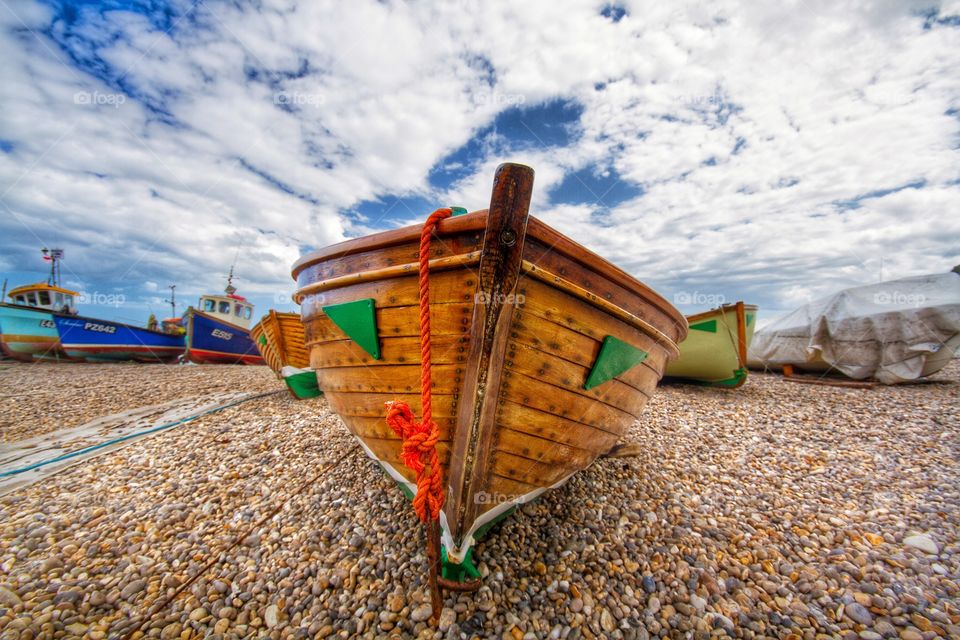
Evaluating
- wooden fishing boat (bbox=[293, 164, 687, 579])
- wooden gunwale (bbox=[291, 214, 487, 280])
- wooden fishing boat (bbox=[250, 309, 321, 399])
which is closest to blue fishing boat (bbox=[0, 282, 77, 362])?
wooden fishing boat (bbox=[250, 309, 321, 399])

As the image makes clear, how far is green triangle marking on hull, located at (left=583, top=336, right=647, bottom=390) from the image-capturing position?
2213 millimetres

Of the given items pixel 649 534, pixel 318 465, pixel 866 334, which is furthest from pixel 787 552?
pixel 866 334

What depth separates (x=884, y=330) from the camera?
7.57 meters

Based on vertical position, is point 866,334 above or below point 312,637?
above

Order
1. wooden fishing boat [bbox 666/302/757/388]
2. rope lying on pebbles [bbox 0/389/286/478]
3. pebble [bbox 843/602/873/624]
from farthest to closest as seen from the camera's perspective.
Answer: wooden fishing boat [bbox 666/302/757/388] < rope lying on pebbles [bbox 0/389/286/478] < pebble [bbox 843/602/873/624]

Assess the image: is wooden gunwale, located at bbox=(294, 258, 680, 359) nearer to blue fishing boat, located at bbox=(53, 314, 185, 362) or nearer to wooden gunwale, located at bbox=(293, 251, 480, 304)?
wooden gunwale, located at bbox=(293, 251, 480, 304)

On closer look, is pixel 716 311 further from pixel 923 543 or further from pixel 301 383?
pixel 301 383

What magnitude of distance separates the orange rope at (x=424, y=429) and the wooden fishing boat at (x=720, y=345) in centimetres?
693

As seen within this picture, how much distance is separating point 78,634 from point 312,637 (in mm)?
1235

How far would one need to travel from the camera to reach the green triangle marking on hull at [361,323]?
88.7 inches

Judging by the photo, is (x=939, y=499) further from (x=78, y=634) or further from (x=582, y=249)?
(x=78, y=634)

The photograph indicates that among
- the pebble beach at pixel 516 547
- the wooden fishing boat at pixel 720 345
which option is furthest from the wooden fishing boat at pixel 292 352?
the wooden fishing boat at pixel 720 345

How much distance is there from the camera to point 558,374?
7.00 feet

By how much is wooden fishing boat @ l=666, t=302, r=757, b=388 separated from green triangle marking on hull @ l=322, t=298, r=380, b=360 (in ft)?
22.9
